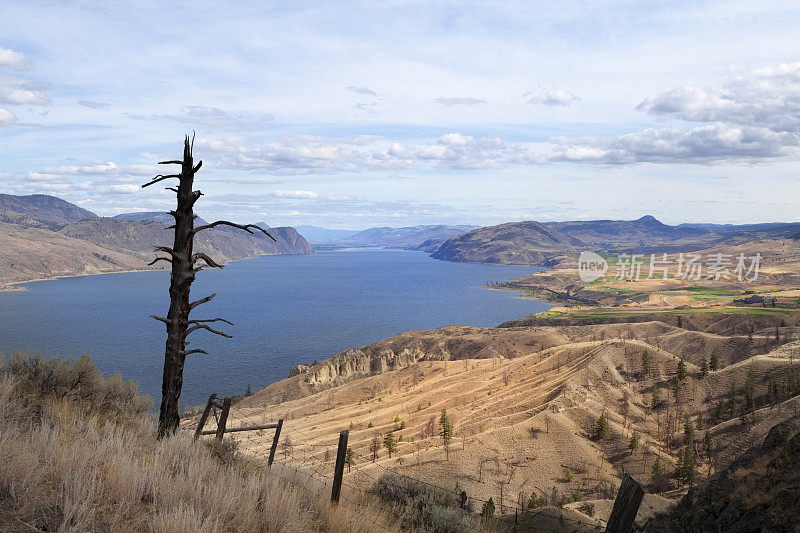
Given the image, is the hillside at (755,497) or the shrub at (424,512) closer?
the hillside at (755,497)

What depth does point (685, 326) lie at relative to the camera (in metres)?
69.0

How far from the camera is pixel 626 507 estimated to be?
5.24 metres

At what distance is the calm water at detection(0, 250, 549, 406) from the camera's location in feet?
223

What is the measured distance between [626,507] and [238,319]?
109m

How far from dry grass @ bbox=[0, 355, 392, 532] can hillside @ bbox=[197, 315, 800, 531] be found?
39.0 feet

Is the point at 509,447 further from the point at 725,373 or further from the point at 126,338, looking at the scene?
the point at 126,338

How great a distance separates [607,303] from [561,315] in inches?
1471

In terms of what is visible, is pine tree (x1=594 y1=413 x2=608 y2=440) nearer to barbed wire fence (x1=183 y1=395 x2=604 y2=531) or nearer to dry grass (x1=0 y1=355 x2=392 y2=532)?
barbed wire fence (x1=183 y1=395 x2=604 y2=531)

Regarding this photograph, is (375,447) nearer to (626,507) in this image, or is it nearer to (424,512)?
(424,512)

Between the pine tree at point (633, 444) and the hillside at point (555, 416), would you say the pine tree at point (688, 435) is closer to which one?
the hillside at point (555, 416)

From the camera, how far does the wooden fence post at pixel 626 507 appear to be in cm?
518

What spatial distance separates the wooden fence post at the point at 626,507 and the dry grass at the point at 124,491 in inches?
117

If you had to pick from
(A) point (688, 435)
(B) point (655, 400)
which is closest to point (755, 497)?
(A) point (688, 435)

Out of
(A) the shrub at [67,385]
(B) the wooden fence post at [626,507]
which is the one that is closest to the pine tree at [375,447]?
(A) the shrub at [67,385]
